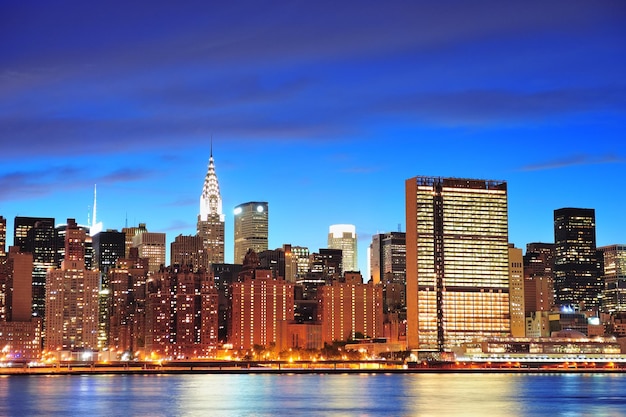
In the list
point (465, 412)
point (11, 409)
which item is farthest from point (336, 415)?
point (11, 409)

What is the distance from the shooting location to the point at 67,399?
157500mm

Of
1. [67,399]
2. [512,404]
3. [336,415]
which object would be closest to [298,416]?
[336,415]

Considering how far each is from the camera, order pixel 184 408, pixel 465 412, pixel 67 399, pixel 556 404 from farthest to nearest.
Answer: pixel 67 399 → pixel 556 404 → pixel 184 408 → pixel 465 412

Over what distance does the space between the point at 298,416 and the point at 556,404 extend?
3810 cm

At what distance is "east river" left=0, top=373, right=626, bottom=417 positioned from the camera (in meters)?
131

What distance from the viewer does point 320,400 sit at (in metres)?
153

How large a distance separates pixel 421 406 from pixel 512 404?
42.0 feet

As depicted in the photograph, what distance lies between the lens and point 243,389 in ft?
606

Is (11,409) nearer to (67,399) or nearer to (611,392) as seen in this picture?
(67,399)

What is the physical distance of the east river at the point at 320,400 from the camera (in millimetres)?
131250

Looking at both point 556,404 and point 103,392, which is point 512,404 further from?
point 103,392

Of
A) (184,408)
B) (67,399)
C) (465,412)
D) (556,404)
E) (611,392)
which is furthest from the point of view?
(611,392)

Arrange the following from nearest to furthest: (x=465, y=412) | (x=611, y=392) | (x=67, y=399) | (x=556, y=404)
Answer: (x=465, y=412) → (x=556, y=404) → (x=67, y=399) → (x=611, y=392)

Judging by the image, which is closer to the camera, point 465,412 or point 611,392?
point 465,412
